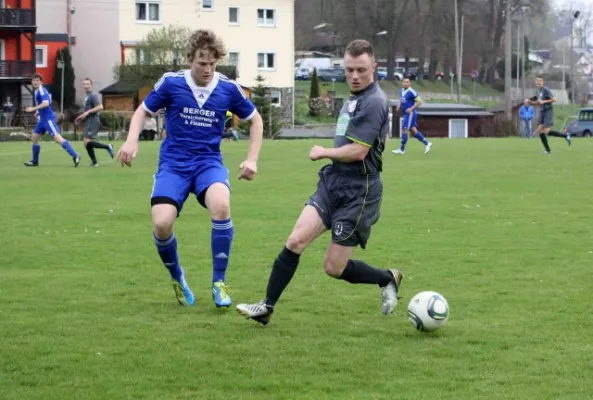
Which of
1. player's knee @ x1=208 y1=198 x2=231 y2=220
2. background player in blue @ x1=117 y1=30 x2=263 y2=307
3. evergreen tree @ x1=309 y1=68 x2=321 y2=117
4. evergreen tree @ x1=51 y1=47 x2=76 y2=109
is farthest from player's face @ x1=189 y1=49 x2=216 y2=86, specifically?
evergreen tree @ x1=309 y1=68 x2=321 y2=117

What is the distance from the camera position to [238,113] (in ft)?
28.4

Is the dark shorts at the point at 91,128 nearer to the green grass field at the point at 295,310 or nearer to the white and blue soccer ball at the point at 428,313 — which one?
the green grass field at the point at 295,310

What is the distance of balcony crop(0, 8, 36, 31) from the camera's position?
2512 inches

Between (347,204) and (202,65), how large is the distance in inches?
61.2

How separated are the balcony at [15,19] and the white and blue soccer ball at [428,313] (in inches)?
2341

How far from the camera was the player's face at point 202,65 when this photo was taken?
8117 millimetres

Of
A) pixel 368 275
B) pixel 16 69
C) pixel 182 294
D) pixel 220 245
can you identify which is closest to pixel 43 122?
pixel 182 294

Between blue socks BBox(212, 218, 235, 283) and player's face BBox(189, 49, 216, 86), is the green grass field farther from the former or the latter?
player's face BBox(189, 49, 216, 86)

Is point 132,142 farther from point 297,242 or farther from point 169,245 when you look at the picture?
point 297,242

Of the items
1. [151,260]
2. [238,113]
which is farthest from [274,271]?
[151,260]

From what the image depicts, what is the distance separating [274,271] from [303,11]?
91583 millimetres

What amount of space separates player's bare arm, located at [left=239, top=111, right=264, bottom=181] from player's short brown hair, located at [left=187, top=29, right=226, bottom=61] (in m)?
0.68

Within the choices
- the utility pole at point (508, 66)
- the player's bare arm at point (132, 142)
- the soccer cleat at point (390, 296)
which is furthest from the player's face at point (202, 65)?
the utility pole at point (508, 66)

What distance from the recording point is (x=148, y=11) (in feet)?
243
